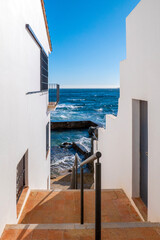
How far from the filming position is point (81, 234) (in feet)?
8.79

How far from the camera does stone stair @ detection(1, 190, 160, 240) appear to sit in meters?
2.69

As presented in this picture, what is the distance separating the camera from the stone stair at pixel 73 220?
106 inches

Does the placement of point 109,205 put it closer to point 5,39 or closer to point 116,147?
point 116,147

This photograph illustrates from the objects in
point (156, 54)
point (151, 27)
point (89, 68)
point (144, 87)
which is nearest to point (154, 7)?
point (151, 27)

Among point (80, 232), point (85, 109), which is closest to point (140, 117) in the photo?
point (80, 232)

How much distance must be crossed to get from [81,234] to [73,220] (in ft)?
3.80

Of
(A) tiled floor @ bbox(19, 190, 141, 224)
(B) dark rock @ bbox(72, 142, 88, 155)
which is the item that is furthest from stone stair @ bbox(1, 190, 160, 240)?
(B) dark rock @ bbox(72, 142, 88, 155)

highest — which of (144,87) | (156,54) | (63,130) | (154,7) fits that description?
(154,7)

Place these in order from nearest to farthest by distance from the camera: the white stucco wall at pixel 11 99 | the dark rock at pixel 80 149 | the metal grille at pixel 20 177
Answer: the white stucco wall at pixel 11 99
the metal grille at pixel 20 177
the dark rock at pixel 80 149

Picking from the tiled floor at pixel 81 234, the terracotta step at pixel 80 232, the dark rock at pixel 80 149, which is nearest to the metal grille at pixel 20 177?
the terracotta step at pixel 80 232

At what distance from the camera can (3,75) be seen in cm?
289

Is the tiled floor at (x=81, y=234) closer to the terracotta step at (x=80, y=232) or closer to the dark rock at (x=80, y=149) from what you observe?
the terracotta step at (x=80, y=232)

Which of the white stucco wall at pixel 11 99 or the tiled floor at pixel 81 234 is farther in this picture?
the white stucco wall at pixel 11 99

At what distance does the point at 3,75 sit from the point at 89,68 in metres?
80.9
